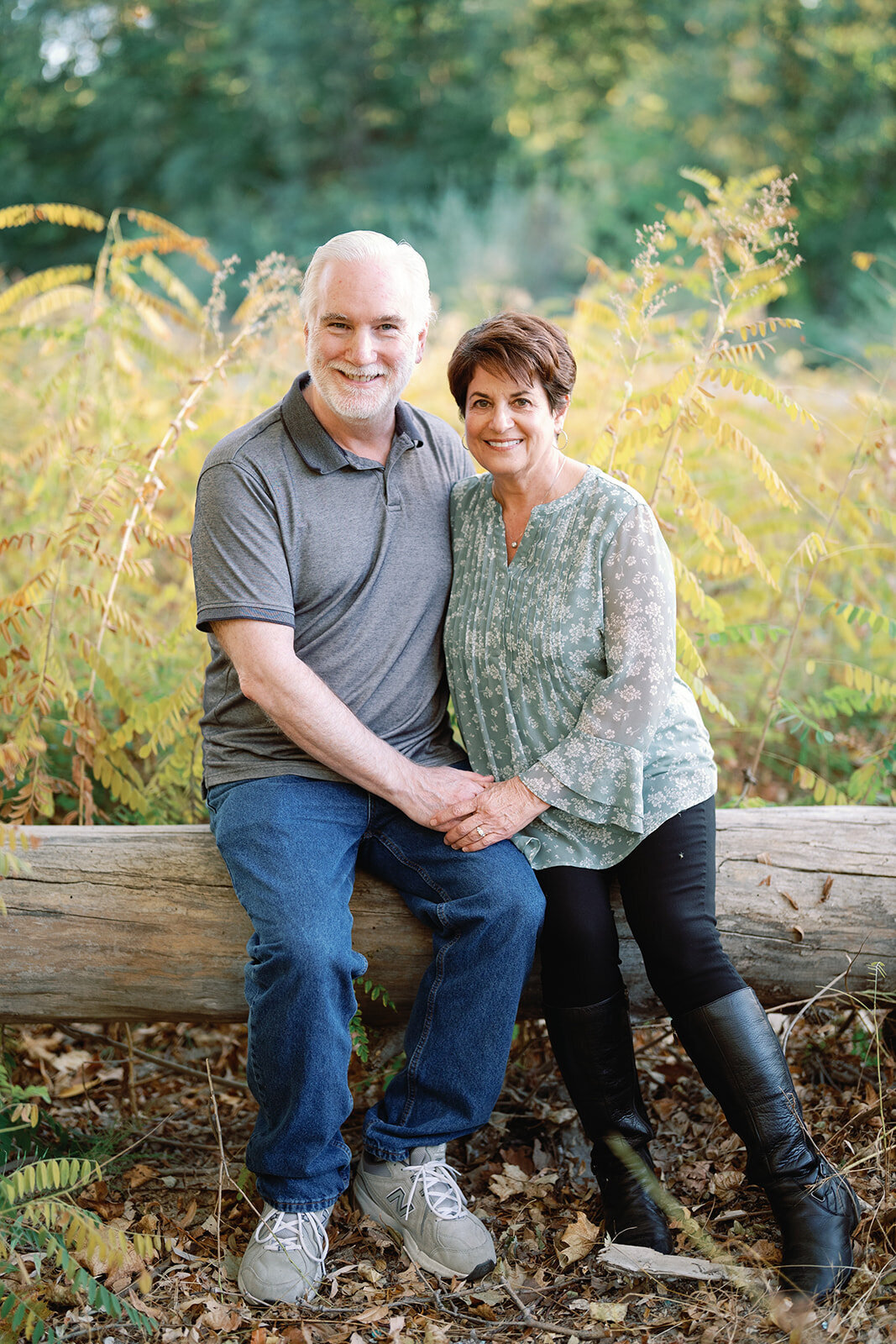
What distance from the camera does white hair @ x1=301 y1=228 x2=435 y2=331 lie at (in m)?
2.50

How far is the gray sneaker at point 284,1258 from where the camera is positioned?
218cm

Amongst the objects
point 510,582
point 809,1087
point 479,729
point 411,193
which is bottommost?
point 809,1087

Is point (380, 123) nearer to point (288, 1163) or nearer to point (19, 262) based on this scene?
point (19, 262)

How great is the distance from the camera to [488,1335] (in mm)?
2102

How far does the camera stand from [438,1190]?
2.30 meters

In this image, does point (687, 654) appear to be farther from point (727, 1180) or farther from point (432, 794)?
point (727, 1180)

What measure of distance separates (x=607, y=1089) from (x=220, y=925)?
37.9 inches

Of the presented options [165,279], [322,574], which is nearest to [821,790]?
[322,574]

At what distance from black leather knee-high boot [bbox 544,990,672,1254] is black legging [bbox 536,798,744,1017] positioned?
4 centimetres

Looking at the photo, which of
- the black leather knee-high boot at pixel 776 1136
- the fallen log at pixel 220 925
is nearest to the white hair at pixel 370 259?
the fallen log at pixel 220 925

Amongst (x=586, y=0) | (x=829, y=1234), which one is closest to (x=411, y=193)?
(x=586, y=0)

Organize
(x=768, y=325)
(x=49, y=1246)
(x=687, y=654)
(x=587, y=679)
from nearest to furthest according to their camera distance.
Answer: (x=49, y=1246) < (x=587, y=679) < (x=768, y=325) < (x=687, y=654)

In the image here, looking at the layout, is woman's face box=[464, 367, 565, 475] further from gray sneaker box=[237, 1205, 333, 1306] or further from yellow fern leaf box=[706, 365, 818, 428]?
gray sneaker box=[237, 1205, 333, 1306]

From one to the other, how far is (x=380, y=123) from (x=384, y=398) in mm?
20835
